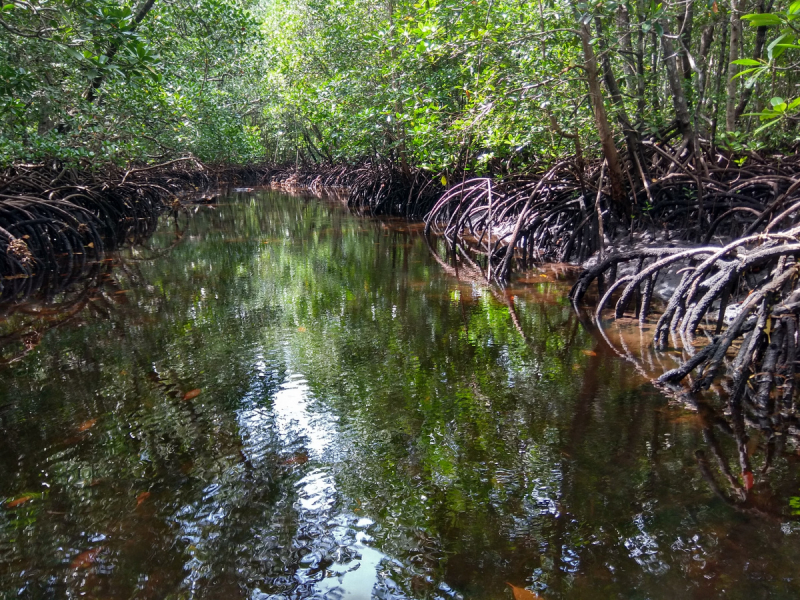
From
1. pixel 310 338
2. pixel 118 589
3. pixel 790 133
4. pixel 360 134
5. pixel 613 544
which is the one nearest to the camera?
pixel 118 589

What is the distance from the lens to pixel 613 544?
83.3 inches

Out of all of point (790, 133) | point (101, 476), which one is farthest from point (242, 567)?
point (790, 133)

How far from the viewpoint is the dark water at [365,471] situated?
6.62 ft

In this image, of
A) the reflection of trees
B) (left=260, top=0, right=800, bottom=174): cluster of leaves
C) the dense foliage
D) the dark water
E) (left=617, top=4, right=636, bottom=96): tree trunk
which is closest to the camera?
the dark water

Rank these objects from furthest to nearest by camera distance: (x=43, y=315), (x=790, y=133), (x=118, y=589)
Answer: (x=790, y=133)
(x=43, y=315)
(x=118, y=589)

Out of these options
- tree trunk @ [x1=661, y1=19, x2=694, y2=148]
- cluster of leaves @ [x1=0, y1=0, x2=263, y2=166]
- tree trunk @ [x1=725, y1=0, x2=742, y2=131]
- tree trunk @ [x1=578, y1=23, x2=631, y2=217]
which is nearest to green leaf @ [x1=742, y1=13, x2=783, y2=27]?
tree trunk @ [x1=578, y1=23, x2=631, y2=217]

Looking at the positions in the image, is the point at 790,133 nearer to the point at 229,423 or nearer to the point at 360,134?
the point at 229,423

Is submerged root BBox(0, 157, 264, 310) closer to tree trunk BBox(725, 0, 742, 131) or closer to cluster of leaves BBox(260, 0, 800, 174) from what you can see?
cluster of leaves BBox(260, 0, 800, 174)

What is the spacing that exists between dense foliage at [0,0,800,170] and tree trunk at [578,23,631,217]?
46mm

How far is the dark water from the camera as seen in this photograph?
2018 mm

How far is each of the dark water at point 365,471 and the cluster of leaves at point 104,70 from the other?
217 cm

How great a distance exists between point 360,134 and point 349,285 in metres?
6.56

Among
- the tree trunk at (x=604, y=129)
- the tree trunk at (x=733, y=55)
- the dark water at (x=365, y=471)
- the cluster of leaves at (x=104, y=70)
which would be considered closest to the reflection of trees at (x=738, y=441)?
the dark water at (x=365, y=471)

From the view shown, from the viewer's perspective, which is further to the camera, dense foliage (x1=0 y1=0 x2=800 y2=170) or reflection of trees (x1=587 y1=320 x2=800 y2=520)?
dense foliage (x1=0 y1=0 x2=800 y2=170)
